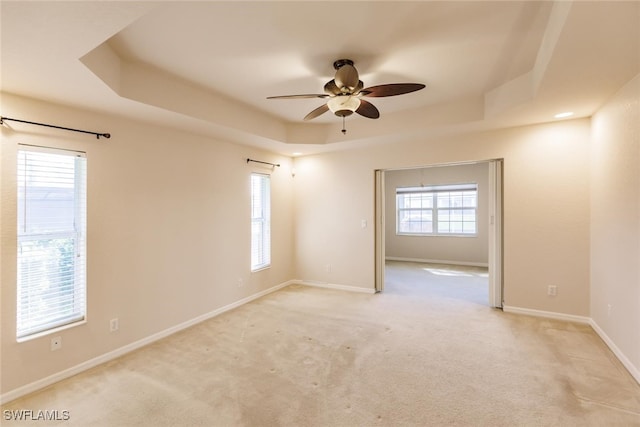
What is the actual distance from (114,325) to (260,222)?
239cm

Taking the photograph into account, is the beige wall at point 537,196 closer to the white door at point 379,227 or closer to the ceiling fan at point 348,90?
the white door at point 379,227

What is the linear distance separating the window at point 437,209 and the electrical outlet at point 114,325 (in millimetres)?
6715

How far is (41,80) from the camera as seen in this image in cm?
207

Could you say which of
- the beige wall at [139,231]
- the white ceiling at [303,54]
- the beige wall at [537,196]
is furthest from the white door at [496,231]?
the beige wall at [139,231]

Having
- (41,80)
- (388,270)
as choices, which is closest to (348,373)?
(41,80)

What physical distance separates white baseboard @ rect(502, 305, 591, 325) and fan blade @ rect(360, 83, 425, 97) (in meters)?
3.22

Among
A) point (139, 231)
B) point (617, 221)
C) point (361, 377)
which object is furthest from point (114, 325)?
point (617, 221)

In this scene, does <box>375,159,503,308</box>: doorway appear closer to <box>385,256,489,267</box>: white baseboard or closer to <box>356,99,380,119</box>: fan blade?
<box>385,256,489,267</box>: white baseboard

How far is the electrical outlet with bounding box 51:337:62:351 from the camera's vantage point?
240 cm

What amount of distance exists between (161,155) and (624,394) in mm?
4583

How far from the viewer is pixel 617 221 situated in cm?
268

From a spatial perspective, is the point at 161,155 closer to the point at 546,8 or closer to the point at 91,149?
the point at 91,149

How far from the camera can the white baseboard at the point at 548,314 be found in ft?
11.2

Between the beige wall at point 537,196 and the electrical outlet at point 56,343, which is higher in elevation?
the beige wall at point 537,196
